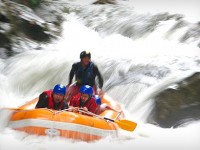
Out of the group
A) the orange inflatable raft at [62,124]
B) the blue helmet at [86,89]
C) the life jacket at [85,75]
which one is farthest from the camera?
the life jacket at [85,75]

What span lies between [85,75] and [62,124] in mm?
1031

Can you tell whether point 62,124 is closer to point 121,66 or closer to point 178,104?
point 178,104

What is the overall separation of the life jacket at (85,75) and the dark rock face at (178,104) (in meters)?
0.64

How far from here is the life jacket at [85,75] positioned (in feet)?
14.0

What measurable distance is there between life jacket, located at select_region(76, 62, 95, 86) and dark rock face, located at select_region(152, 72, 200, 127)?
0.64 m

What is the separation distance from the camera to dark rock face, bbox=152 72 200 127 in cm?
402

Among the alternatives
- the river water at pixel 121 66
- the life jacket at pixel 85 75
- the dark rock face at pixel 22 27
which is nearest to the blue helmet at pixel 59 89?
the river water at pixel 121 66

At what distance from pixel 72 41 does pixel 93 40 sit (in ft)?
0.96

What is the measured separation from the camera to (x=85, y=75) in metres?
4.27

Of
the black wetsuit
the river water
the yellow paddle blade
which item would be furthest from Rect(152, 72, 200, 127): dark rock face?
the black wetsuit

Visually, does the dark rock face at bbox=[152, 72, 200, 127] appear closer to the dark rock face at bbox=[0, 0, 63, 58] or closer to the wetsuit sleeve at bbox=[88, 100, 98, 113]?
the wetsuit sleeve at bbox=[88, 100, 98, 113]

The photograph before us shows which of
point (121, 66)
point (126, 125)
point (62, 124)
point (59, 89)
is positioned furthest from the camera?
point (121, 66)

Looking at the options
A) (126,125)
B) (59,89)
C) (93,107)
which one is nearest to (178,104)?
(126,125)

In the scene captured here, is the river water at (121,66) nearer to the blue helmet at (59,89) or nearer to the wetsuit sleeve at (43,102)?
the wetsuit sleeve at (43,102)
